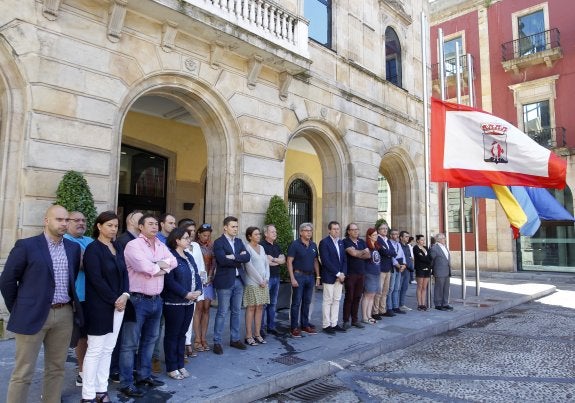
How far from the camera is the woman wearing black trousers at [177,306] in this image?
470cm

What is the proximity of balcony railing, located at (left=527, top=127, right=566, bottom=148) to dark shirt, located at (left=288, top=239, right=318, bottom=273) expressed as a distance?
1871 cm

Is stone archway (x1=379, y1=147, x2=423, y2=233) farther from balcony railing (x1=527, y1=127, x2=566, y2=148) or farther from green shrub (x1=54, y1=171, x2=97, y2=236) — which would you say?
green shrub (x1=54, y1=171, x2=97, y2=236)

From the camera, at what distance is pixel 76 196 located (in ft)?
21.5

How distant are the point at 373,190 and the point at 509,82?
14460 mm

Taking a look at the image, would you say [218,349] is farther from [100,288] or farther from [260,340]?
[100,288]

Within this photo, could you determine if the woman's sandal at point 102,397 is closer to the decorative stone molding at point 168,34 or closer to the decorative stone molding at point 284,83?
the decorative stone molding at point 168,34

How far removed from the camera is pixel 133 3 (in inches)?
294

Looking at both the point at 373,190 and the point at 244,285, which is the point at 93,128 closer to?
the point at 244,285

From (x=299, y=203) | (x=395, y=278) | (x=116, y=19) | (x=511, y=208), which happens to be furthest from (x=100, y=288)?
(x=299, y=203)

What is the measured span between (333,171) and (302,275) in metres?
6.08

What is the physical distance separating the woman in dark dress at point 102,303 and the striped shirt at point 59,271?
0.73ft

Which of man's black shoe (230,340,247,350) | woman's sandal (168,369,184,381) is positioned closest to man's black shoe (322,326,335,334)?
man's black shoe (230,340,247,350)

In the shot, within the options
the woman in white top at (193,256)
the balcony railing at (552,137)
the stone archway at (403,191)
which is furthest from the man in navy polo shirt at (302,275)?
the balcony railing at (552,137)

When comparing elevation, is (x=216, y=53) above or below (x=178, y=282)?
above
